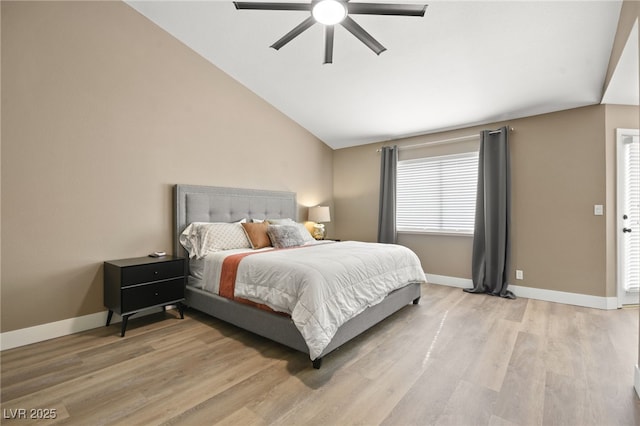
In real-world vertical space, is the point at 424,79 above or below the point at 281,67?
below

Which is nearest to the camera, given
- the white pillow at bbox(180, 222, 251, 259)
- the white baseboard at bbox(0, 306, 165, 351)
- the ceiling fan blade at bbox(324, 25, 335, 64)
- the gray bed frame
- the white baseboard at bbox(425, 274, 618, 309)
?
the ceiling fan blade at bbox(324, 25, 335, 64)

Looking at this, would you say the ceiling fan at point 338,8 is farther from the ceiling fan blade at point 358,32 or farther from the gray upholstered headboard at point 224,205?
the gray upholstered headboard at point 224,205

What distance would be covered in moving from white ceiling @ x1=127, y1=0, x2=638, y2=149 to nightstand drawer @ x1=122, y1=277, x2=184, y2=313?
8.93 ft

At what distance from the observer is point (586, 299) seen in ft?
11.6

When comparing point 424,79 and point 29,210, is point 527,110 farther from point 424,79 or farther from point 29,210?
point 29,210

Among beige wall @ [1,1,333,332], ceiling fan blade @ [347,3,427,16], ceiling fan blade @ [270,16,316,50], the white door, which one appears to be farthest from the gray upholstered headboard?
the white door

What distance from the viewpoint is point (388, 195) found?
503 centimetres

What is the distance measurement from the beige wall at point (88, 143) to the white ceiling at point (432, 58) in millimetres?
496

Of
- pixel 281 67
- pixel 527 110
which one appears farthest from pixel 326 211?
pixel 527 110

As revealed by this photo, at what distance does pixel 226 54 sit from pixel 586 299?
5.18 m

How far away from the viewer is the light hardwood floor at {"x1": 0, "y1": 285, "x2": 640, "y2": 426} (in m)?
1.67

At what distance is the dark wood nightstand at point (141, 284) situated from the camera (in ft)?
8.84

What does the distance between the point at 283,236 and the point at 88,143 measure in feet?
7.02

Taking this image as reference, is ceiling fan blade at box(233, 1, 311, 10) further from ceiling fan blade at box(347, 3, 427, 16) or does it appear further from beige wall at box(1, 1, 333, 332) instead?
beige wall at box(1, 1, 333, 332)
